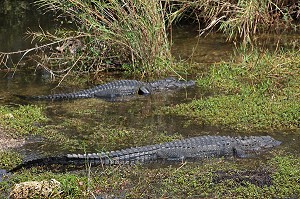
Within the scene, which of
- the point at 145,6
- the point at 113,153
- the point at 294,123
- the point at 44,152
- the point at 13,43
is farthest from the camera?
the point at 13,43

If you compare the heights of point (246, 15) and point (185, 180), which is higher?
point (246, 15)

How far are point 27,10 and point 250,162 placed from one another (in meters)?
11.2

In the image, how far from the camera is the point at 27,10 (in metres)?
15.6

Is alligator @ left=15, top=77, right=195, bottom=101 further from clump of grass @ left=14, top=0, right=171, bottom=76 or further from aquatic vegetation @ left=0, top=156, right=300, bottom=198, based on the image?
aquatic vegetation @ left=0, top=156, right=300, bottom=198

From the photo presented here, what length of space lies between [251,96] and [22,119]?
3.01 meters

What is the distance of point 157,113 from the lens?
7.34 metres

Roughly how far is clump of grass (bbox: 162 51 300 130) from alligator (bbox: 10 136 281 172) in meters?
0.74

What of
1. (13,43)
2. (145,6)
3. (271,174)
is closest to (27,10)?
(13,43)

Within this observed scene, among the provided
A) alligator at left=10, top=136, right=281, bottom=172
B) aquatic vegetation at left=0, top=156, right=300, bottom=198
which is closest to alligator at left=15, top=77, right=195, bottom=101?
alligator at left=10, top=136, right=281, bottom=172

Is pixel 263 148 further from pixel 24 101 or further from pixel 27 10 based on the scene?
pixel 27 10

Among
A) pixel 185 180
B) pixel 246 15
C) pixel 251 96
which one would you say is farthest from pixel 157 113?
pixel 246 15

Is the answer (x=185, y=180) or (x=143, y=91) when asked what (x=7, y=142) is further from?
(x=143, y=91)

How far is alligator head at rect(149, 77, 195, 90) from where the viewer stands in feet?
27.5

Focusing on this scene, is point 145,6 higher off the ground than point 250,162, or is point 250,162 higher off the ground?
point 145,6
